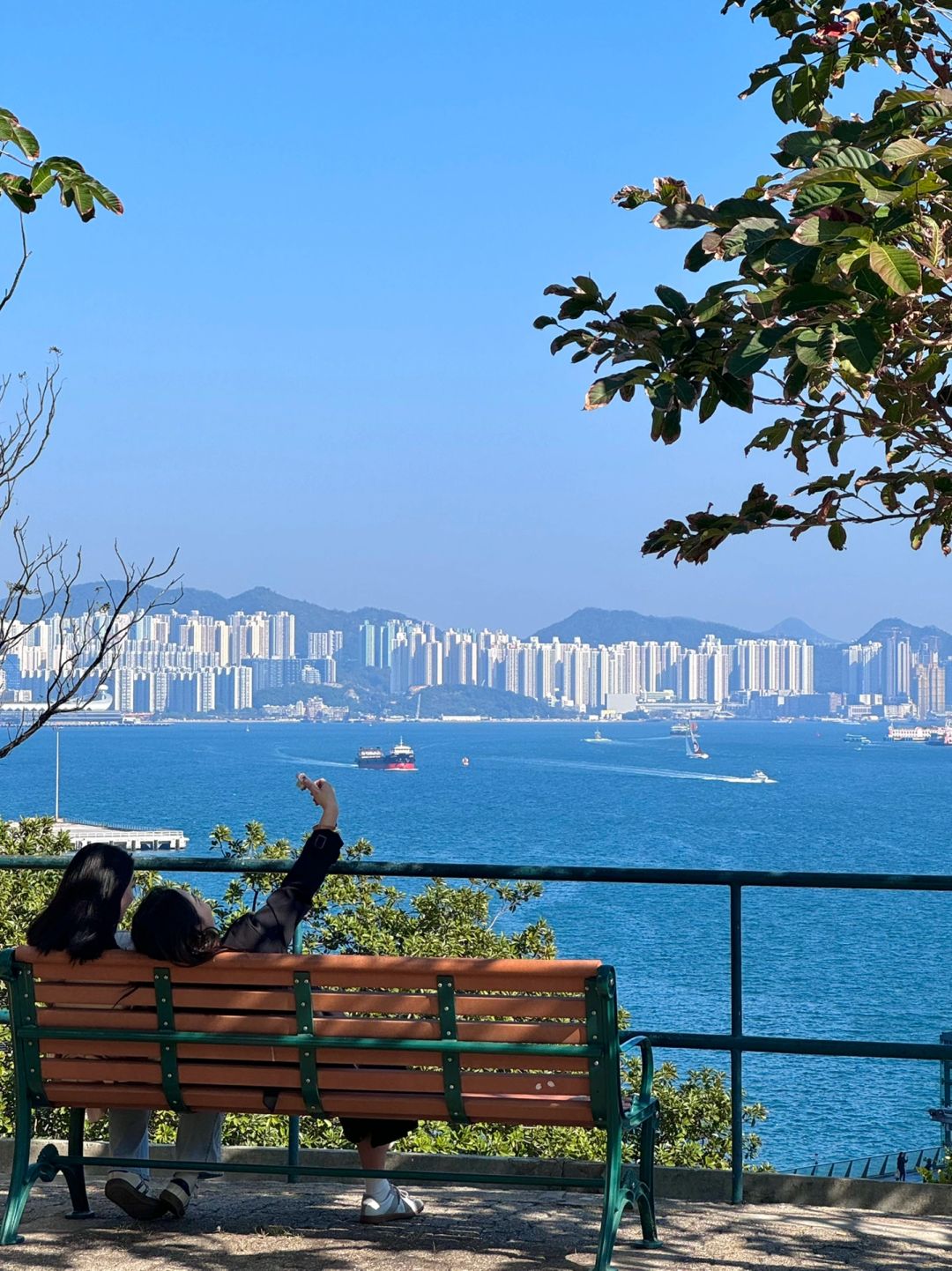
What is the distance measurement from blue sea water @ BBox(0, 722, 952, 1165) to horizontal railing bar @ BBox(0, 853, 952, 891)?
45.0m

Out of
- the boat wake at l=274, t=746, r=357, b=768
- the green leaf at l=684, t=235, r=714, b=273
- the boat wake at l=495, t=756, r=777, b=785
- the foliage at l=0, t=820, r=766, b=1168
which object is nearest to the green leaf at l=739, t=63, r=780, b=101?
the green leaf at l=684, t=235, r=714, b=273

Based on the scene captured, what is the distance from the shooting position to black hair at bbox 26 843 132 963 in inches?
156

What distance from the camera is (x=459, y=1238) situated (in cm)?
413

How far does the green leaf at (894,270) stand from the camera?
2.24m

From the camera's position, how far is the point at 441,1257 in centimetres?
395

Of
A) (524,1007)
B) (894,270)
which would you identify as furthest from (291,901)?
(894,270)

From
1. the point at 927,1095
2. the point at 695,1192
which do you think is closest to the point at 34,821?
the point at 695,1192

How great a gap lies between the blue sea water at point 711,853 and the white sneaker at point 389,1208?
45.1 metres

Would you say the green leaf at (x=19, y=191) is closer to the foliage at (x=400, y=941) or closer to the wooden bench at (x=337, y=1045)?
the wooden bench at (x=337, y=1045)

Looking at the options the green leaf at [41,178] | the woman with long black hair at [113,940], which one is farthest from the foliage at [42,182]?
the woman with long black hair at [113,940]

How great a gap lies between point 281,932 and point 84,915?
52 centimetres

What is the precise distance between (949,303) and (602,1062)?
6.31 ft

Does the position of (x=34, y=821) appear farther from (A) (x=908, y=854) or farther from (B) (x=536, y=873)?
(A) (x=908, y=854)

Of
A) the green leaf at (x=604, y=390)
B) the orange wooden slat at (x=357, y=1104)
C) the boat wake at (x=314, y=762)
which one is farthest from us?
the boat wake at (x=314, y=762)
